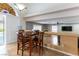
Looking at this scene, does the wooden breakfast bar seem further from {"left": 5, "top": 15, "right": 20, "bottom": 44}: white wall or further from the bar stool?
{"left": 5, "top": 15, "right": 20, "bottom": 44}: white wall

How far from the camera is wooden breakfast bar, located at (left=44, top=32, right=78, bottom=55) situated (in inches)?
121

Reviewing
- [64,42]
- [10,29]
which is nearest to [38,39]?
[64,42]

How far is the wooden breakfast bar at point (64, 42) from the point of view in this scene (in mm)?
3086

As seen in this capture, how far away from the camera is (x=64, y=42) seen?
340cm

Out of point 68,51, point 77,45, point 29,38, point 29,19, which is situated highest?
point 29,19

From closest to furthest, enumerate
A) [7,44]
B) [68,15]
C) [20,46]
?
1. [68,15]
2. [20,46]
3. [7,44]

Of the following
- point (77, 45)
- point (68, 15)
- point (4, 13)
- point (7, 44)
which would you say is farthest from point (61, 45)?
point (4, 13)

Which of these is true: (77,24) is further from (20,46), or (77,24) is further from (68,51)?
(20,46)

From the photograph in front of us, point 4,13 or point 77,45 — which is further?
point 4,13

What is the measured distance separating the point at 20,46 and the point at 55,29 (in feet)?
4.82

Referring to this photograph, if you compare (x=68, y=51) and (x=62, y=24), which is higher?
(x=62, y=24)

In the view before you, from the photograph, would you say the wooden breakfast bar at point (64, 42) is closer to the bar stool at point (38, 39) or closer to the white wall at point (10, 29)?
the bar stool at point (38, 39)

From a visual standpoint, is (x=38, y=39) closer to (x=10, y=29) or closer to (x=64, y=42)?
(x=64, y=42)

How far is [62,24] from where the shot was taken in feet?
14.0
